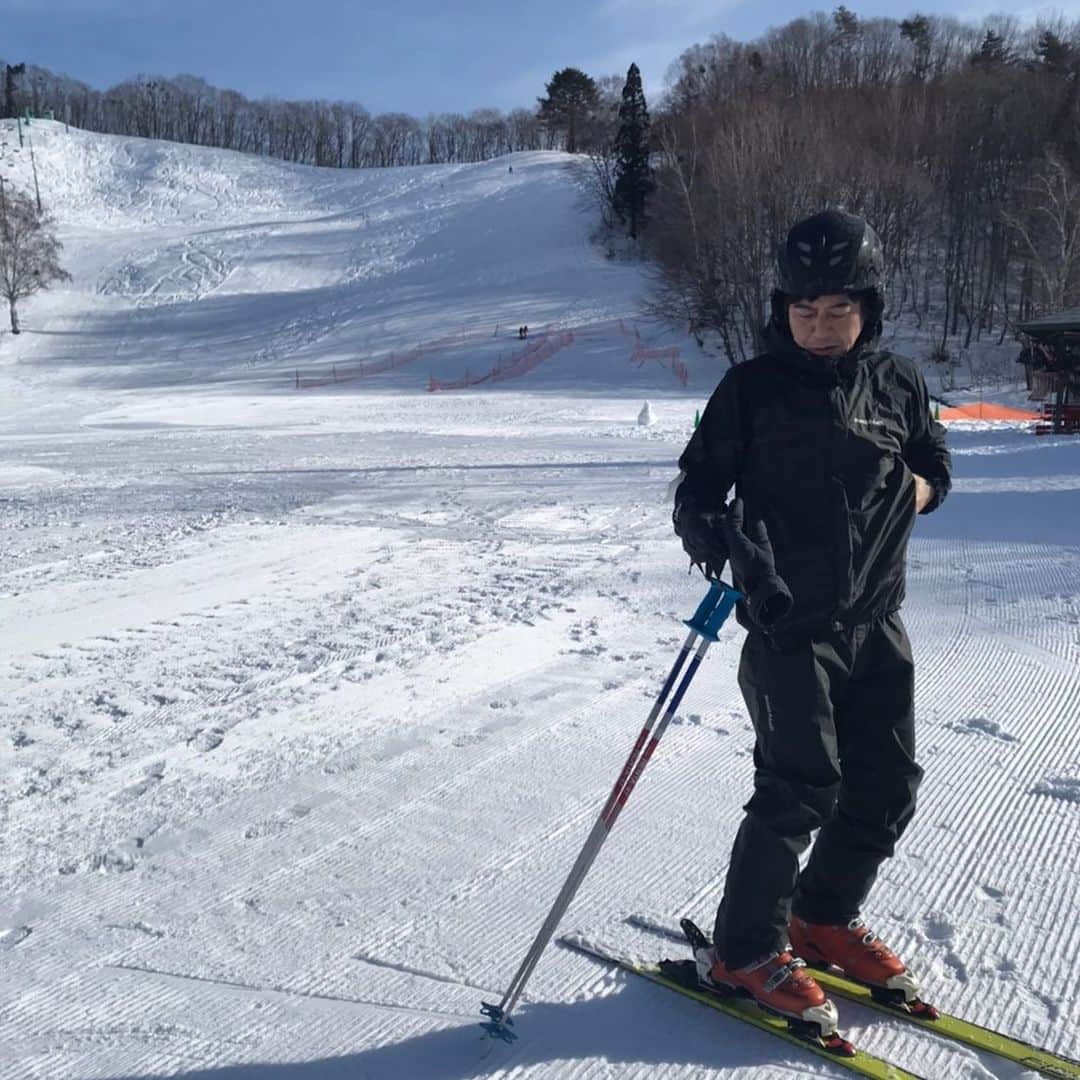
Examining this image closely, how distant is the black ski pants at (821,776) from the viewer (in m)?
2.46

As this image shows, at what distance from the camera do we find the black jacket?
8.14 ft

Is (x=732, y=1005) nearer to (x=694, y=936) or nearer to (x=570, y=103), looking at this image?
(x=694, y=936)

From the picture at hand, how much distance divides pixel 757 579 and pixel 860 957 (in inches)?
44.1

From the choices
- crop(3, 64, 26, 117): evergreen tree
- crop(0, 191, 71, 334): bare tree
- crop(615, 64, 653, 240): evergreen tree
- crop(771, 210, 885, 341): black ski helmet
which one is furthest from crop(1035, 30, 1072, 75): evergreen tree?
crop(3, 64, 26, 117): evergreen tree

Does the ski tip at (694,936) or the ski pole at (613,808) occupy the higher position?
the ski pole at (613,808)

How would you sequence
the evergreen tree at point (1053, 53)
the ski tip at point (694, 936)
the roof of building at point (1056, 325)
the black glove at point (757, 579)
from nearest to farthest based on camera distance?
the black glove at point (757, 579) < the ski tip at point (694, 936) < the roof of building at point (1056, 325) < the evergreen tree at point (1053, 53)

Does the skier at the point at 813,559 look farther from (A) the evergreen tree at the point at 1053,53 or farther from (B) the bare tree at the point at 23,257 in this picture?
(A) the evergreen tree at the point at 1053,53

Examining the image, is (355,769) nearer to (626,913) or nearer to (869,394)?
(626,913)

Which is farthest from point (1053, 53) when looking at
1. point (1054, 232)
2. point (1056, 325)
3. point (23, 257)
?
point (23, 257)

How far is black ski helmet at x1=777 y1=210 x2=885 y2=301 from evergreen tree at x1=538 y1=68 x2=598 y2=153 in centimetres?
8360

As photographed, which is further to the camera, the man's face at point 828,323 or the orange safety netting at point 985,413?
the orange safety netting at point 985,413

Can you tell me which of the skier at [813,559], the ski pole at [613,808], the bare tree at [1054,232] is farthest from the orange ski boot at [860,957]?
the bare tree at [1054,232]

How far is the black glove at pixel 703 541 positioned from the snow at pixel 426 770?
3.81ft

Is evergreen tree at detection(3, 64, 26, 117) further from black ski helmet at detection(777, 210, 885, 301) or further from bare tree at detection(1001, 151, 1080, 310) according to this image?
black ski helmet at detection(777, 210, 885, 301)
